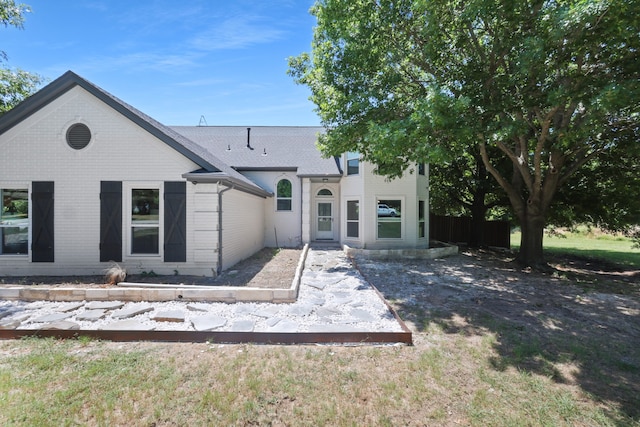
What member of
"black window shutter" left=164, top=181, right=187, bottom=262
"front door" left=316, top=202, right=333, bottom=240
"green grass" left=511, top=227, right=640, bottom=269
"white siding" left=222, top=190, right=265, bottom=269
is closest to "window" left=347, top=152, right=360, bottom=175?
"front door" left=316, top=202, right=333, bottom=240

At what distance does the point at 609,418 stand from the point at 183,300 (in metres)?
6.57

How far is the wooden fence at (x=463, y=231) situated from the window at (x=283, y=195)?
9225 mm

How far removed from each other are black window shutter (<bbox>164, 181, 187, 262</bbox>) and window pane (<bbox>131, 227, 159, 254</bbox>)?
341mm

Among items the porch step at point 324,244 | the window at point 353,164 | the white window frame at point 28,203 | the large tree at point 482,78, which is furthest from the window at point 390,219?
the white window frame at point 28,203

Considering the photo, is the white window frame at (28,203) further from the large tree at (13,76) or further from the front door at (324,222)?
the front door at (324,222)

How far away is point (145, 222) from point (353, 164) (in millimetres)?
9179

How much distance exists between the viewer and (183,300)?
6.20 m

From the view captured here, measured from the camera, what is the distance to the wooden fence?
16.8 metres

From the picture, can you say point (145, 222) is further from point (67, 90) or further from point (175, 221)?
point (67, 90)

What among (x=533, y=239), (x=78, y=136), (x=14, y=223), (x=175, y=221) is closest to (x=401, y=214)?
(x=533, y=239)

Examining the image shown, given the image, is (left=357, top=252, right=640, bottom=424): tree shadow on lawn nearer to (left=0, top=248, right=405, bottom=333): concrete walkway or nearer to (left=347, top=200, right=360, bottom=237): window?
(left=0, top=248, right=405, bottom=333): concrete walkway

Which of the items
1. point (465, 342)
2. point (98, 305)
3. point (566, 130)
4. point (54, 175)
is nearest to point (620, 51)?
point (566, 130)

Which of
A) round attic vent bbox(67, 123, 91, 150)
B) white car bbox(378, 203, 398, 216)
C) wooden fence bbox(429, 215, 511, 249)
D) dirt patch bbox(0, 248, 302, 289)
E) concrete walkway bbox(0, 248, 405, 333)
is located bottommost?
concrete walkway bbox(0, 248, 405, 333)

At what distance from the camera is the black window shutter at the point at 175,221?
8.05m
